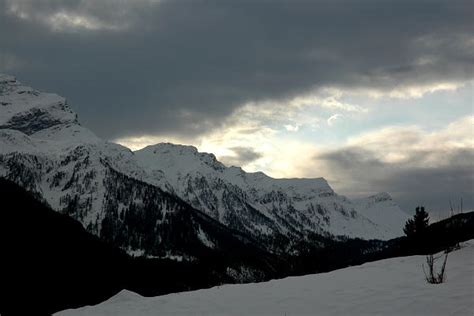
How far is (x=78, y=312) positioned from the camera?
20250 mm

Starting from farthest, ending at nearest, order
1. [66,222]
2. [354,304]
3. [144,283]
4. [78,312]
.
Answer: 1. [66,222]
2. [144,283]
3. [78,312]
4. [354,304]

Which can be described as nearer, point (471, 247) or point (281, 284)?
point (281, 284)

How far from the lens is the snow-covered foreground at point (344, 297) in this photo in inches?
491

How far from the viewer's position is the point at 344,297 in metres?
15.0

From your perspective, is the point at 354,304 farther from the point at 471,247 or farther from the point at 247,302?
the point at 471,247

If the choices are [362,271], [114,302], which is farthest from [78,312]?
[362,271]

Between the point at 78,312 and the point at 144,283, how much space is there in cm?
16544

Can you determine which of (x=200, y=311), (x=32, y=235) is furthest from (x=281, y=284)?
(x=32, y=235)

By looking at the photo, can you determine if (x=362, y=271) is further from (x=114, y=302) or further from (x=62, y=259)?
(x=62, y=259)

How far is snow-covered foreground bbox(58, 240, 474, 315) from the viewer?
12.5 metres

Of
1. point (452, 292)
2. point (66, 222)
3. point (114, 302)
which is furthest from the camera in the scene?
point (66, 222)

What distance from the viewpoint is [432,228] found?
30.8 meters

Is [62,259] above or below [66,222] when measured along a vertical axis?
below

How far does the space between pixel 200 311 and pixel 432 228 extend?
19.3 m
